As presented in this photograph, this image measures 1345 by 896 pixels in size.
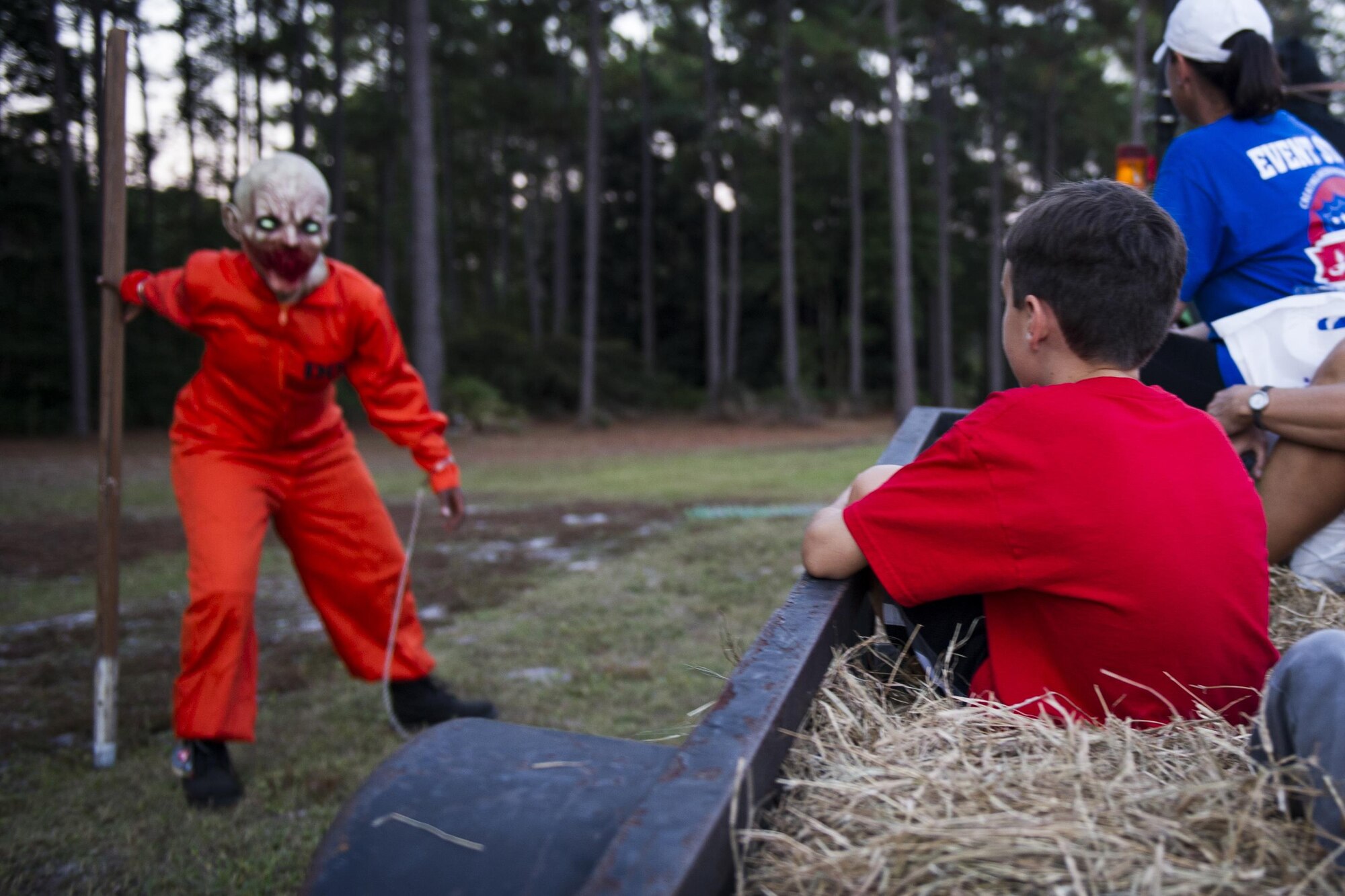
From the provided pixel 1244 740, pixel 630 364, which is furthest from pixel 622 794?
pixel 630 364

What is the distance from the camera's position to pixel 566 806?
127cm

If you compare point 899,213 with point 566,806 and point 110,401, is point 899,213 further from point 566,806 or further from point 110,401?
point 566,806

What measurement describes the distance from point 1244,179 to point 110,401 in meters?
3.94

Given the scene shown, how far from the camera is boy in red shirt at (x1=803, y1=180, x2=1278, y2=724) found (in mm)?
1648

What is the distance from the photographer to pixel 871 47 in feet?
67.8

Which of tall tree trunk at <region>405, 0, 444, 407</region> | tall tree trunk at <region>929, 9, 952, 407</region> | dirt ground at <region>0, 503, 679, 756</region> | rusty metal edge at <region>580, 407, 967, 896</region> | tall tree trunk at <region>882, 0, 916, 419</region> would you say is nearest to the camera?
rusty metal edge at <region>580, 407, 967, 896</region>

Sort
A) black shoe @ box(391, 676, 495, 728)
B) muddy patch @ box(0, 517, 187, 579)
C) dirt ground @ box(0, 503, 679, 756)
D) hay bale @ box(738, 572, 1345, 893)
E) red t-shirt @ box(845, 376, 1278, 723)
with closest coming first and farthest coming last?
hay bale @ box(738, 572, 1345, 893)
red t-shirt @ box(845, 376, 1278, 723)
black shoe @ box(391, 676, 495, 728)
dirt ground @ box(0, 503, 679, 756)
muddy patch @ box(0, 517, 187, 579)

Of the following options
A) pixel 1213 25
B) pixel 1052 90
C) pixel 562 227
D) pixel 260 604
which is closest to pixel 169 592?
pixel 260 604

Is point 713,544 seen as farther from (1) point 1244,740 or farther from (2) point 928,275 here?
(2) point 928,275

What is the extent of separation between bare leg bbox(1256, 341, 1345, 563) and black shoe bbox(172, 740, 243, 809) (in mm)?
3229

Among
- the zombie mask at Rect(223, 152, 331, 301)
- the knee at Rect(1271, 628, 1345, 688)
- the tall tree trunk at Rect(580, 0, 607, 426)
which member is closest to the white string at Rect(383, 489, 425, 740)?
the zombie mask at Rect(223, 152, 331, 301)

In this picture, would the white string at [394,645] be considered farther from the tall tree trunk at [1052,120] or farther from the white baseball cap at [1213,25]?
the tall tree trunk at [1052,120]

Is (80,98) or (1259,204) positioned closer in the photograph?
(1259,204)

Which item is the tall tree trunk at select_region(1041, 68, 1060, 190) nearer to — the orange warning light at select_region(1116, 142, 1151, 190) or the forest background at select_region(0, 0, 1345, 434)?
the forest background at select_region(0, 0, 1345, 434)
